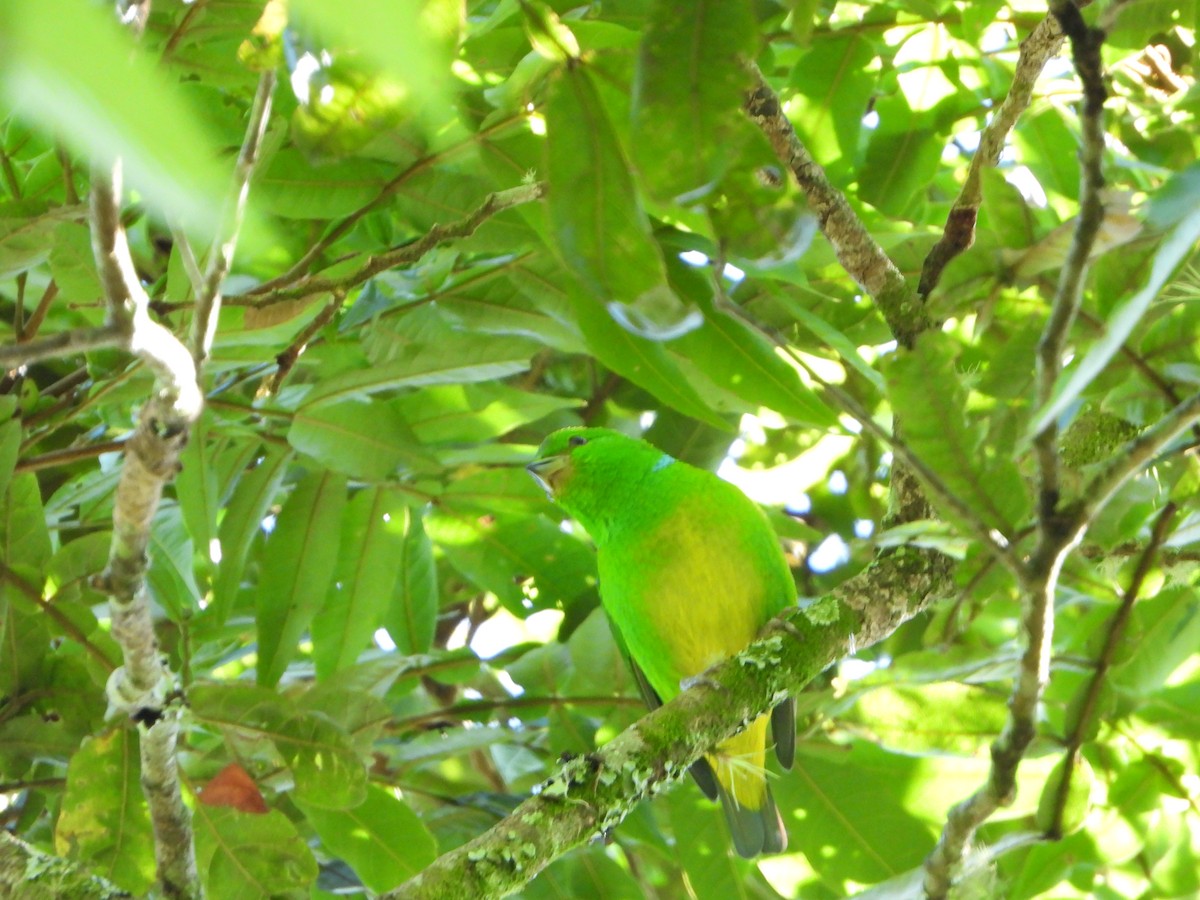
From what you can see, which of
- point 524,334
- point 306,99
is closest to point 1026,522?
point 306,99

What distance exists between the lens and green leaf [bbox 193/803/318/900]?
7.00 feet

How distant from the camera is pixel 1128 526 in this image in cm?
187

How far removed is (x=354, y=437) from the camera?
2.44 meters

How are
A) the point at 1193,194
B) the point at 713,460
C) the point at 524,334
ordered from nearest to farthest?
the point at 1193,194 → the point at 524,334 → the point at 713,460

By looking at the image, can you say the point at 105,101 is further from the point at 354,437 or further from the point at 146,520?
the point at 354,437

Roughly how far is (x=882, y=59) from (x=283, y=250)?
1562 mm

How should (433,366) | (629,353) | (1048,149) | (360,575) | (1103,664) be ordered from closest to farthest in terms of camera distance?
(629,353)
(1103,664)
(433,366)
(1048,149)
(360,575)

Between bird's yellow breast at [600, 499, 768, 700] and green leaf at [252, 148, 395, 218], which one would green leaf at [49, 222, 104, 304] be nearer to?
green leaf at [252, 148, 395, 218]

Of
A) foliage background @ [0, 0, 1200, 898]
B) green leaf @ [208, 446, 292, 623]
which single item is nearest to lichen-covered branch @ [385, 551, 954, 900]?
foliage background @ [0, 0, 1200, 898]

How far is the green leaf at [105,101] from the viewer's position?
0.41 metres

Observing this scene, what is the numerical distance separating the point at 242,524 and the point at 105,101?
2241 millimetres

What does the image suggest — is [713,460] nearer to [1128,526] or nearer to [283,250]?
[283,250]

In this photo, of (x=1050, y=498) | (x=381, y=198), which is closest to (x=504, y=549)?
(x=381, y=198)

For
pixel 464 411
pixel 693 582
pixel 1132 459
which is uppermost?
pixel 1132 459
